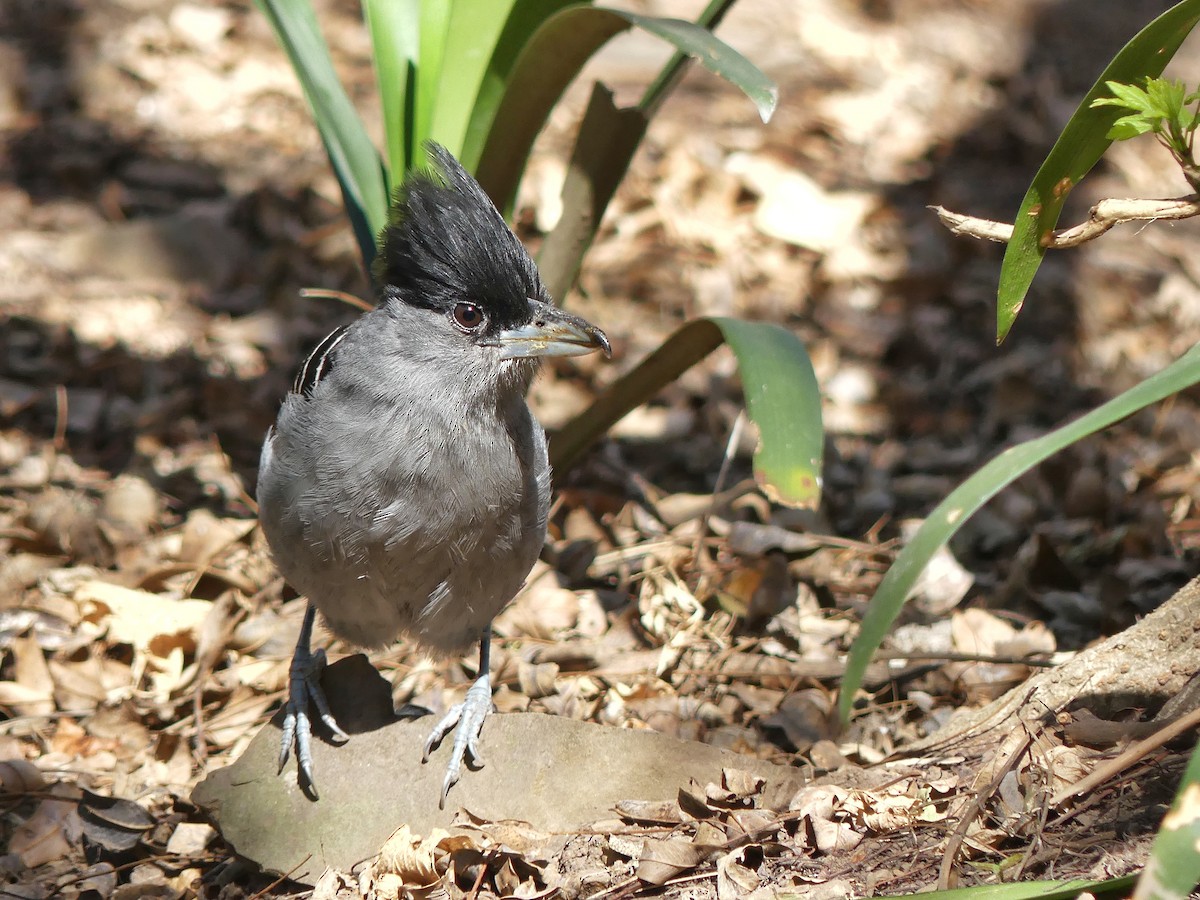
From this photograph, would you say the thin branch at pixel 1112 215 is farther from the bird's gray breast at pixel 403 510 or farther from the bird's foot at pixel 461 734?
the bird's foot at pixel 461 734

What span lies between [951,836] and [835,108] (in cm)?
582

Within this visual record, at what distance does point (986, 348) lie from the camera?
609 cm

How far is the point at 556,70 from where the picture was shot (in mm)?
4102

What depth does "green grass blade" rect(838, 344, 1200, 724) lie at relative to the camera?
2250mm

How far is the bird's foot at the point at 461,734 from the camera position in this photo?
10.7ft

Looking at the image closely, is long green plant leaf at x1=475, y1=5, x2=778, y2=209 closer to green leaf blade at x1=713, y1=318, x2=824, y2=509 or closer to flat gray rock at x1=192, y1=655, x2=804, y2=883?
green leaf blade at x1=713, y1=318, x2=824, y2=509

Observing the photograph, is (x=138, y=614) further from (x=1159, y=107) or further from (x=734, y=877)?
(x=1159, y=107)

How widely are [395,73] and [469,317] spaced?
157cm

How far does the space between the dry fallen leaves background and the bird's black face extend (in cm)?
109

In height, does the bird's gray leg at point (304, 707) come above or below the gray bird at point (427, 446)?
below

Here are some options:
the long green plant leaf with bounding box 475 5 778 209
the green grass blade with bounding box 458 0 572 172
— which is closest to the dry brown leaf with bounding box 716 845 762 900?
the long green plant leaf with bounding box 475 5 778 209

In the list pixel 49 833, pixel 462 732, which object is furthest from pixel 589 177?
pixel 49 833

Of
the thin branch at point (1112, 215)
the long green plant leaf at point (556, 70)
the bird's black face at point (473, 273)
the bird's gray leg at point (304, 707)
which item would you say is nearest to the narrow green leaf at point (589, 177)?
the long green plant leaf at point (556, 70)

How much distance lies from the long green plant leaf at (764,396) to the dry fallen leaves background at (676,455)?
408 millimetres
